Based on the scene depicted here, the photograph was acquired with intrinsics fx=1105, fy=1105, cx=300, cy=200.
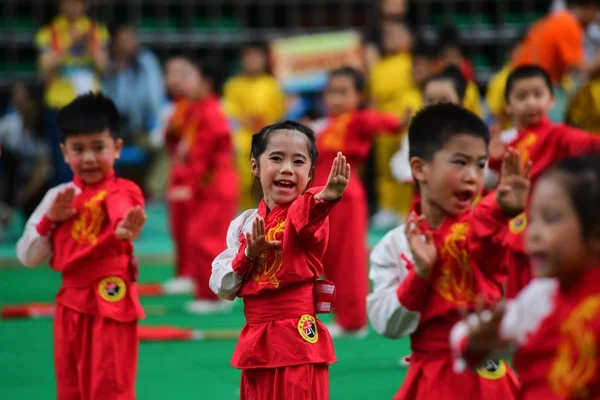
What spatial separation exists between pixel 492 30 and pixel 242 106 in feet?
12.7

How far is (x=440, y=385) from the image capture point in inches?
145

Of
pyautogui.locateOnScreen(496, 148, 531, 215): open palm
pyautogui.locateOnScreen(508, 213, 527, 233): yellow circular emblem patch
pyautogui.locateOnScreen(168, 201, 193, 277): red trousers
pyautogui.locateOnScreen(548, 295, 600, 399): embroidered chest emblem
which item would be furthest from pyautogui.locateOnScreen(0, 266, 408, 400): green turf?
pyautogui.locateOnScreen(548, 295, 600, 399): embroidered chest emblem

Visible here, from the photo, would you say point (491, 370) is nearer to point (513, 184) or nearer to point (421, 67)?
point (513, 184)

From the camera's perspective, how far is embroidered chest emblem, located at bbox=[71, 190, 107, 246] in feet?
14.8

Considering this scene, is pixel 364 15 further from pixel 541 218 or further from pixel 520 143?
pixel 541 218

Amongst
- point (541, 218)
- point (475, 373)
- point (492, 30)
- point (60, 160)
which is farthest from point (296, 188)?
point (492, 30)

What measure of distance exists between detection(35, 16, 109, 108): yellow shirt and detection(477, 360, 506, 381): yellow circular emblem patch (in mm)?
7795

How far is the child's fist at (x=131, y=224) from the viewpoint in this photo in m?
4.25

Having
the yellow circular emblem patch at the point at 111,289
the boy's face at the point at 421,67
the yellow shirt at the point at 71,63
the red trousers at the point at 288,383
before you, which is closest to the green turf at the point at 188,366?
the yellow circular emblem patch at the point at 111,289

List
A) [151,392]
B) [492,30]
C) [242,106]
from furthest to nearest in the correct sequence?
[492,30], [242,106], [151,392]

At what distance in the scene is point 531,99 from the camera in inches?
211

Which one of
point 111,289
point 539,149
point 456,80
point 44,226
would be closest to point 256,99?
point 456,80

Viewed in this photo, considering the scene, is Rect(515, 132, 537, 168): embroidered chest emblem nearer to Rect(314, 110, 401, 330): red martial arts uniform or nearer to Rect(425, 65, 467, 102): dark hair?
Rect(425, 65, 467, 102): dark hair

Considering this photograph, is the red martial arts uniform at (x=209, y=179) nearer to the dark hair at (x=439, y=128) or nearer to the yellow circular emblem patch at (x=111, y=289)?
the yellow circular emblem patch at (x=111, y=289)
